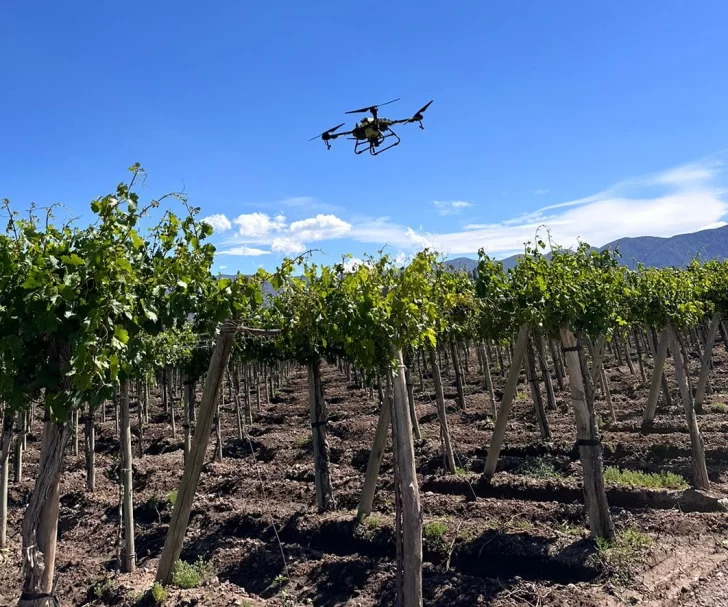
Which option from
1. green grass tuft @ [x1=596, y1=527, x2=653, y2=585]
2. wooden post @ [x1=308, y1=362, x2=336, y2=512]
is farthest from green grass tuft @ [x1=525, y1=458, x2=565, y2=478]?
wooden post @ [x1=308, y1=362, x2=336, y2=512]

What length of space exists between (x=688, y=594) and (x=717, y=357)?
2723 centimetres

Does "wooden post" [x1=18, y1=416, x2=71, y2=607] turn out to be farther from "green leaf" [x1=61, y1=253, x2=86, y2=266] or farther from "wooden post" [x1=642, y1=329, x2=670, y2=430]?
"wooden post" [x1=642, y1=329, x2=670, y2=430]

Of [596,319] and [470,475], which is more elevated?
[596,319]

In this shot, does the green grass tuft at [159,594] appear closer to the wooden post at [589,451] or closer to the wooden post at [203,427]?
the wooden post at [203,427]

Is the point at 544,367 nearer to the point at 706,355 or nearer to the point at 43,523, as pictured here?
the point at 706,355

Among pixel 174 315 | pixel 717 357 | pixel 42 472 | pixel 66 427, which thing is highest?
pixel 174 315

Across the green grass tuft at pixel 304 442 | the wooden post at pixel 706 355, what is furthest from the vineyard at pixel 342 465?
the green grass tuft at pixel 304 442

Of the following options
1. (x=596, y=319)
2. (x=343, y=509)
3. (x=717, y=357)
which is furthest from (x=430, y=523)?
(x=717, y=357)

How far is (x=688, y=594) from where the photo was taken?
551 cm

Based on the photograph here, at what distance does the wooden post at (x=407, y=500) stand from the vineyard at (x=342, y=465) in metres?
0.02

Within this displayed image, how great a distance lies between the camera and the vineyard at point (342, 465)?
356 centimetres

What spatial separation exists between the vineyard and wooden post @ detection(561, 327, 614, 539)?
0.03 meters

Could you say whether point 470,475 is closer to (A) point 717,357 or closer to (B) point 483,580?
(B) point 483,580

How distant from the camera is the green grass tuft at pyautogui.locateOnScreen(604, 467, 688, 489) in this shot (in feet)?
29.2
